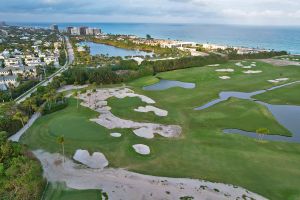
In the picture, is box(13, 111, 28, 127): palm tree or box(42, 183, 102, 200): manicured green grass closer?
box(42, 183, 102, 200): manicured green grass

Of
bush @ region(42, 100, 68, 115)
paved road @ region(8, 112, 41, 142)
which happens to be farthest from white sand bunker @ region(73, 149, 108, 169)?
bush @ region(42, 100, 68, 115)

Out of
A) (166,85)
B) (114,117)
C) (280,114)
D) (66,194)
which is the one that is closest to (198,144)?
(114,117)

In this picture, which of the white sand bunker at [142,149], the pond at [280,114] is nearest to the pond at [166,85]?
the pond at [280,114]

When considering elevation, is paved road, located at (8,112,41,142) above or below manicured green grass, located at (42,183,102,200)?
above

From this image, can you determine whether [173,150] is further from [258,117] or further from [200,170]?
[258,117]

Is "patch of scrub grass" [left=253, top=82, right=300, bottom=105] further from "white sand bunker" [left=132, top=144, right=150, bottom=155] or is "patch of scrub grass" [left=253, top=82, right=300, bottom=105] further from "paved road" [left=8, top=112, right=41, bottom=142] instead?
"paved road" [left=8, top=112, right=41, bottom=142]

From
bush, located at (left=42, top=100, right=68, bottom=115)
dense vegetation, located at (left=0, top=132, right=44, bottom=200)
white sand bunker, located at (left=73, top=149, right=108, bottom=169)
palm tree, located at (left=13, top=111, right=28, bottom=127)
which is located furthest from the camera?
bush, located at (left=42, top=100, right=68, bottom=115)

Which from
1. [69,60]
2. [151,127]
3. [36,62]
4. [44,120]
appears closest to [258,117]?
[151,127]

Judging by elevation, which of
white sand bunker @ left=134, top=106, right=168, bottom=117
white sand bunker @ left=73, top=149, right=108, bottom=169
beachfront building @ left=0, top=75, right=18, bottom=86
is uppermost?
beachfront building @ left=0, top=75, right=18, bottom=86

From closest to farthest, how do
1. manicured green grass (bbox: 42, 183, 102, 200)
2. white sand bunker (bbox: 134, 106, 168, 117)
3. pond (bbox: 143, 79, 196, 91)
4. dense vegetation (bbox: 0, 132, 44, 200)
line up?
dense vegetation (bbox: 0, 132, 44, 200), manicured green grass (bbox: 42, 183, 102, 200), white sand bunker (bbox: 134, 106, 168, 117), pond (bbox: 143, 79, 196, 91)
